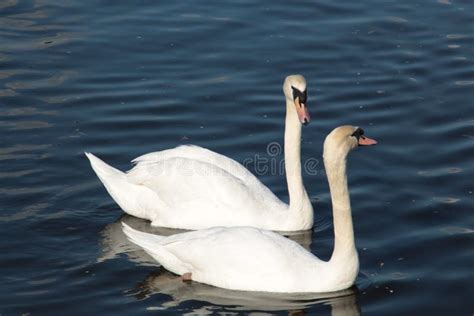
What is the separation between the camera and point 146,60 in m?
17.1

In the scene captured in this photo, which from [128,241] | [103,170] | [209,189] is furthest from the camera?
[103,170]

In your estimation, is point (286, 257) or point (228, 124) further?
point (228, 124)

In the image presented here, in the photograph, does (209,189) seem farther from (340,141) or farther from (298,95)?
(340,141)

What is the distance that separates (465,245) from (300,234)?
5.87 ft

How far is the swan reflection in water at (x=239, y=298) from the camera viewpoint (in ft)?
34.9

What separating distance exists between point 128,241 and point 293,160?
6.57 feet

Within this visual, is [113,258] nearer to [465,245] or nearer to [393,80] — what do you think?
[465,245]

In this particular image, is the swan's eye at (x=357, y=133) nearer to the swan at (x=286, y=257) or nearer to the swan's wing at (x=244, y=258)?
the swan at (x=286, y=257)

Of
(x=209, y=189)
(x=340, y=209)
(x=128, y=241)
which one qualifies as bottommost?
(x=128, y=241)

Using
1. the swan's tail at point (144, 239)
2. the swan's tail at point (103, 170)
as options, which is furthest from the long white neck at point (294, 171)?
the swan's tail at point (103, 170)

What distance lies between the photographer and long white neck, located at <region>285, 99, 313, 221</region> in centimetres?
1250

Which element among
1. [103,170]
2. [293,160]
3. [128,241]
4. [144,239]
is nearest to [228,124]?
[293,160]

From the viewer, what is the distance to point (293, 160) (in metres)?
12.7

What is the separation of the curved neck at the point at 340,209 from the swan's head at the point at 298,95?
1.50 metres
